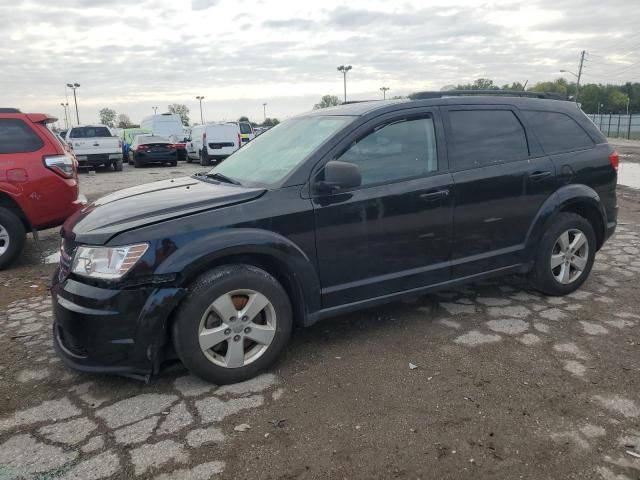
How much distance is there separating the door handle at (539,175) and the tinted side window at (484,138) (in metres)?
0.16

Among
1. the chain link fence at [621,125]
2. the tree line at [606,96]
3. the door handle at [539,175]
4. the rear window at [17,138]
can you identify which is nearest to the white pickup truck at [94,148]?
the rear window at [17,138]

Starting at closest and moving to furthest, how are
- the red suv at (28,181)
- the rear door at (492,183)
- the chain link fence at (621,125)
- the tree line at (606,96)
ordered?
the rear door at (492,183), the red suv at (28,181), the chain link fence at (621,125), the tree line at (606,96)

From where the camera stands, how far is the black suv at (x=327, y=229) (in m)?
2.92

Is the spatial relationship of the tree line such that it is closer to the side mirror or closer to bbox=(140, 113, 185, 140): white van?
bbox=(140, 113, 185, 140): white van

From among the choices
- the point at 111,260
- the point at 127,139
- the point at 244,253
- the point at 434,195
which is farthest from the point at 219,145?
the point at 111,260

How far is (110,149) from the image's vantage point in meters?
18.2

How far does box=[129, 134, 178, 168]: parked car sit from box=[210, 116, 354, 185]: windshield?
55.4ft

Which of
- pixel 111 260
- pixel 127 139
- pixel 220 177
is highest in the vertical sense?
pixel 127 139

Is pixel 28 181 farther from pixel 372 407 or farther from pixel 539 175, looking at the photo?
pixel 539 175

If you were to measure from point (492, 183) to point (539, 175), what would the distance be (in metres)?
0.53

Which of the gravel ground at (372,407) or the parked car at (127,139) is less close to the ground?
the parked car at (127,139)

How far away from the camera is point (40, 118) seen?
6.06m

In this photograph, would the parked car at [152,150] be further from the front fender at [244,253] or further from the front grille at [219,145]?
the front fender at [244,253]

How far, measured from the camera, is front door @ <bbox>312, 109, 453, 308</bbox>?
3.40m
